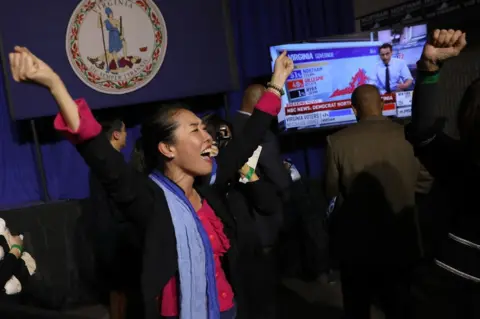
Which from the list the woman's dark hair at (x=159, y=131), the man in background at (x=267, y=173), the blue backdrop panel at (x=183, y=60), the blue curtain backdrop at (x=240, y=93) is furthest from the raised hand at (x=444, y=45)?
the blue curtain backdrop at (x=240, y=93)

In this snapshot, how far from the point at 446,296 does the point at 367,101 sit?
1.32m

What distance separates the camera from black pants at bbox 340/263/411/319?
8.09 ft

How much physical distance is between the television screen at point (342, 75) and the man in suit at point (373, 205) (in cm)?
156

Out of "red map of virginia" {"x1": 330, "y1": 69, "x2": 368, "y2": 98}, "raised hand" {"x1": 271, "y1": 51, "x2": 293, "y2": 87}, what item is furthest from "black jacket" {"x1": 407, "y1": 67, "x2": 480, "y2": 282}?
"red map of virginia" {"x1": 330, "y1": 69, "x2": 368, "y2": 98}

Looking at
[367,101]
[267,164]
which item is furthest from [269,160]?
[367,101]

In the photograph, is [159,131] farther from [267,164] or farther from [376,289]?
[267,164]

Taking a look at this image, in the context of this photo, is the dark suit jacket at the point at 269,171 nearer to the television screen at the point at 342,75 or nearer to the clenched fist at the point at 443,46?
the television screen at the point at 342,75

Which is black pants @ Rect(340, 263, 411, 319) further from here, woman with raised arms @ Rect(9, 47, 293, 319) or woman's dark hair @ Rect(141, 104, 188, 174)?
woman's dark hair @ Rect(141, 104, 188, 174)

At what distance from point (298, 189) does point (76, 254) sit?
157 cm

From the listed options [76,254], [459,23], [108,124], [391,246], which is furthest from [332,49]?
[76,254]

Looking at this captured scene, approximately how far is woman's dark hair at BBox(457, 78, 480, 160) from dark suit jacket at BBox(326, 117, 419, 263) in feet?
3.76

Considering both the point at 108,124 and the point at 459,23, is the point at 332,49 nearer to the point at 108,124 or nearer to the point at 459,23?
the point at 459,23

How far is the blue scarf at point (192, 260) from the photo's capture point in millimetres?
1483

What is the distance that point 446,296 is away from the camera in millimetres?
1315
